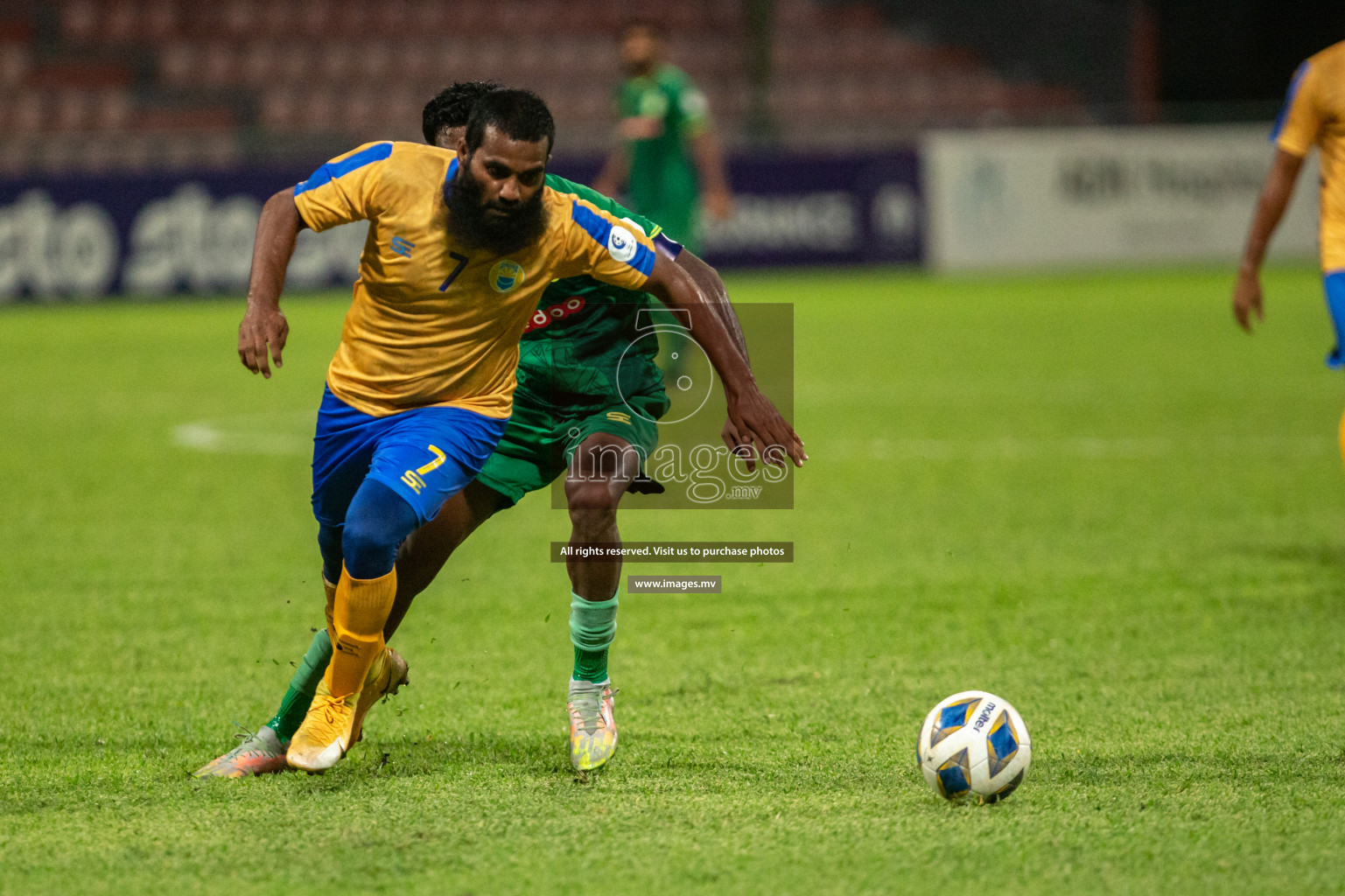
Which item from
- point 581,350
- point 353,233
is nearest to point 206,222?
point 353,233

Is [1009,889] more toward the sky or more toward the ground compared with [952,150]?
more toward the sky

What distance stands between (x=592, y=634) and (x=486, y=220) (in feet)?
3.63

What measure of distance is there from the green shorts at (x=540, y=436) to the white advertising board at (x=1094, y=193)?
56.5ft

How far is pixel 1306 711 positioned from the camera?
4324 mm

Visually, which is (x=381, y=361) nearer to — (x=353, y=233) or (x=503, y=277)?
(x=503, y=277)

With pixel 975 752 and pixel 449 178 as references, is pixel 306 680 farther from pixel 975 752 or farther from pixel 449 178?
pixel 975 752

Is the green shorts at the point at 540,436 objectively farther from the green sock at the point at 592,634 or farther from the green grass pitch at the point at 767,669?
the green grass pitch at the point at 767,669

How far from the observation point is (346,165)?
3.82m

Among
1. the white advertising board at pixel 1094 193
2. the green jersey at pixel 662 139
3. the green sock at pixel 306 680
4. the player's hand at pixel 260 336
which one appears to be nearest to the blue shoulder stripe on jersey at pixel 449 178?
the player's hand at pixel 260 336

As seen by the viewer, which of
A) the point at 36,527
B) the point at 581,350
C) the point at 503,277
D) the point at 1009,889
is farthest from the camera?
the point at 36,527

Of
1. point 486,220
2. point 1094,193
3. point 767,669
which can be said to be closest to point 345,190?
point 486,220

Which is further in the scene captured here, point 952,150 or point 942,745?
point 952,150

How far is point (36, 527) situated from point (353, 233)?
12.0 metres

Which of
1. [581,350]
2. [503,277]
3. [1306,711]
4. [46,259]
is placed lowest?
[46,259]
